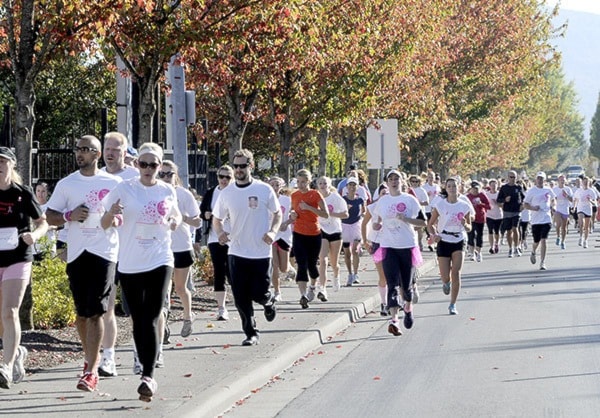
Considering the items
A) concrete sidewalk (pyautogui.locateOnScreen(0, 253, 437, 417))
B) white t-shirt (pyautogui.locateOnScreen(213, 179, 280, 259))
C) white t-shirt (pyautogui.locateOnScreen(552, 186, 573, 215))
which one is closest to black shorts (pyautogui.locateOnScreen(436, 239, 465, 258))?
concrete sidewalk (pyautogui.locateOnScreen(0, 253, 437, 417))

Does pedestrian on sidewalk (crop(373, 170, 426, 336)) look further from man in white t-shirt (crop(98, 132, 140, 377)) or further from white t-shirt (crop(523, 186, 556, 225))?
white t-shirt (crop(523, 186, 556, 225))

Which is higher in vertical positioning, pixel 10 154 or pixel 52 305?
pixel 10 154

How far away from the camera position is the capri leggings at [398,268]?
48.2ft

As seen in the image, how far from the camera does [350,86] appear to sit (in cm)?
2530

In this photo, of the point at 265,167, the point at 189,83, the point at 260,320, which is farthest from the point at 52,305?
the point at 265,167

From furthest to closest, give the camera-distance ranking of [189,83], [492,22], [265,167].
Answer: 1. [492,22]
2. [265,167]
3. [189,83]

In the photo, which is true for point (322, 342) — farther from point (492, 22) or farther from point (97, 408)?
point (492, 22)

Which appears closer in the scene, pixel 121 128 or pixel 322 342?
pixel 322 342

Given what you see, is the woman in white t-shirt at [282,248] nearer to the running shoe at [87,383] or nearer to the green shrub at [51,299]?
the green shrub at [51,299]

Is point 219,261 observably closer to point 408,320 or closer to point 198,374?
point 408,320

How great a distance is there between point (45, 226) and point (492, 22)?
118ft

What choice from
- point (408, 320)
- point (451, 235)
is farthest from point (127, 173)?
point (451, 235)

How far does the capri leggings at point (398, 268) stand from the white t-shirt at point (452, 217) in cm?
217

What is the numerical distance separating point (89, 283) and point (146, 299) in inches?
18.5
